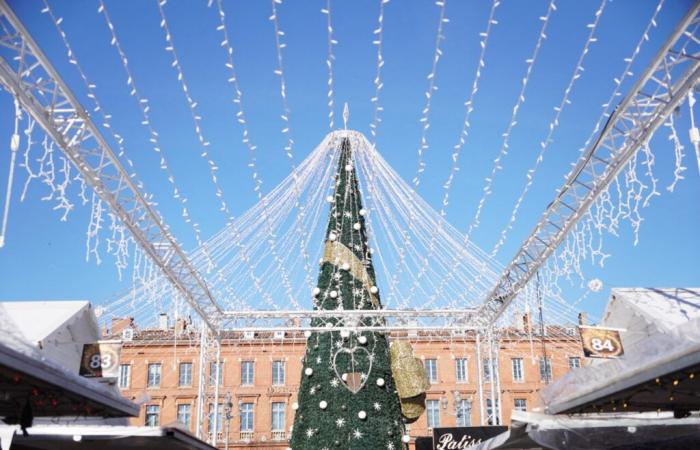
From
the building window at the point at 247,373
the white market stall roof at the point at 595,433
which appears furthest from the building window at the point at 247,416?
the white market stall roof at the point at 595,433

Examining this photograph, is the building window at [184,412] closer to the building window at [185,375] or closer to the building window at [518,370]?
the building window at [185,375]

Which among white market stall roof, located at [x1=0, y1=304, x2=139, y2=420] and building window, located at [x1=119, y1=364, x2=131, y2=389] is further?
building window, located at [x1=119, y1=364, x2=131, y2=389]

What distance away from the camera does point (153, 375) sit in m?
36.4

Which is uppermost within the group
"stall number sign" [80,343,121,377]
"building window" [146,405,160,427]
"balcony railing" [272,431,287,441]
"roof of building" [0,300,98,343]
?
"roof of building" [0,300,98,343]

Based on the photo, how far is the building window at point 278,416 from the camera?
3603cm

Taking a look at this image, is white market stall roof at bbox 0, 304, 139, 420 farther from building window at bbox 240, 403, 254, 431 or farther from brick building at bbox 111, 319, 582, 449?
building window at bbox 240, 403, 254, 431

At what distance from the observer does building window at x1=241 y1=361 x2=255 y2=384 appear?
121ft

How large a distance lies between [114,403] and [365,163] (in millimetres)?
8285

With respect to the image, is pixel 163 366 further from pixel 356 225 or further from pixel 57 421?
pixel 57 421

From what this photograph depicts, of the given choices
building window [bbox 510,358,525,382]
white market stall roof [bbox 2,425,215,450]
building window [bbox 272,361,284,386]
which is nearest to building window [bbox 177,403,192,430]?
building window [bbox 272,361,284,386]

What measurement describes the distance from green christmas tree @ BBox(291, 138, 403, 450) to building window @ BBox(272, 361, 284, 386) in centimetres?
2170

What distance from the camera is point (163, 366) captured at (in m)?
36.4

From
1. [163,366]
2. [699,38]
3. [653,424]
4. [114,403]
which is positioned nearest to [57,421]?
[114,403]

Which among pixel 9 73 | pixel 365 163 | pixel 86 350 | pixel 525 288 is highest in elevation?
pixel 365 163
